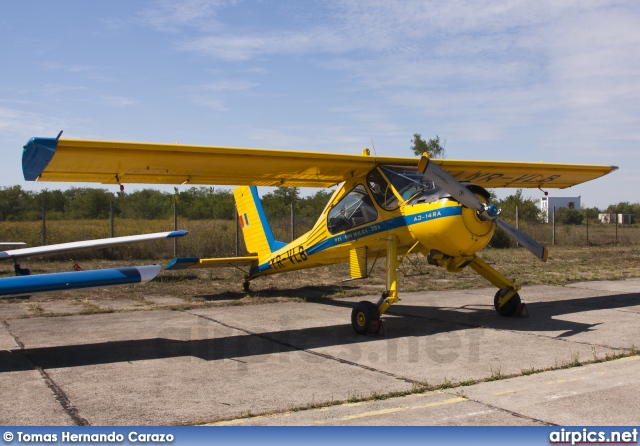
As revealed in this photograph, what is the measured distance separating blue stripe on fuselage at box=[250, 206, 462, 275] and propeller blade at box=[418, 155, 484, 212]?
0.18 metres

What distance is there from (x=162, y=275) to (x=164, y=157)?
7.89 metres

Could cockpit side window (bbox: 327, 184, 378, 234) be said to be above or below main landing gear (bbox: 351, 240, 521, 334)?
above

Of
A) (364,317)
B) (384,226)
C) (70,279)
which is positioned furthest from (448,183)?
(70,279)

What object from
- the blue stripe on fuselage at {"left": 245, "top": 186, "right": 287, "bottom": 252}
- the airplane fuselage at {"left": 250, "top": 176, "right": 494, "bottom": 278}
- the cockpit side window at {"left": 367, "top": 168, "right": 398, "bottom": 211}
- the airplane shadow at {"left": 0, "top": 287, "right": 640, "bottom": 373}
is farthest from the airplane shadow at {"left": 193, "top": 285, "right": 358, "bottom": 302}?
the cockpit side window at {"left": 367, "top": 168, "right": 398, "bottom": 211}

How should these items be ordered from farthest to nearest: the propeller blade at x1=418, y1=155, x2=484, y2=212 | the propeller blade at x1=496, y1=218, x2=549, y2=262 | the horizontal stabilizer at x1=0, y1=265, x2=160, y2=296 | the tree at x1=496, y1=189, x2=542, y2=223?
the tree at x1=496, y1=189, x2=542, y2=223 → the propeller blade at x1=496, y1=218, x2=549, y2=262 → the propeller blade at x1=418, y1=155, x2=484, y2=212 → the horizontal stabilizer at x1=0, y1=265, x2=160, y2=296

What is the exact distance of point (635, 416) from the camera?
4.58 meters

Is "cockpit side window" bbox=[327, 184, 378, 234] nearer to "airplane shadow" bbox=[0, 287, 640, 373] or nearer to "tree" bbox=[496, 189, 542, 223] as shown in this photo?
"airplane shadow" bbox=[0, 287, 640, 373]

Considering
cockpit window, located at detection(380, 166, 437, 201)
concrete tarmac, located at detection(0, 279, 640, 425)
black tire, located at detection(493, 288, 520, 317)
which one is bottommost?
concrete tarmac, located at detection(0, 279, 640, 425)

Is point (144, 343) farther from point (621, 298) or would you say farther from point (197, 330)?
point (621, 298)

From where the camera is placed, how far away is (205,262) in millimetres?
12133

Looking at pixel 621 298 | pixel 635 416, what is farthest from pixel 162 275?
pixel 635 416

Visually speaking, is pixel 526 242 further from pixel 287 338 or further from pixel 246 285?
pixel 246 285

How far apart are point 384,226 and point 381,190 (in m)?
0.63

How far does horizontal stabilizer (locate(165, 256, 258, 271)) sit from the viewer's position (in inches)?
459
